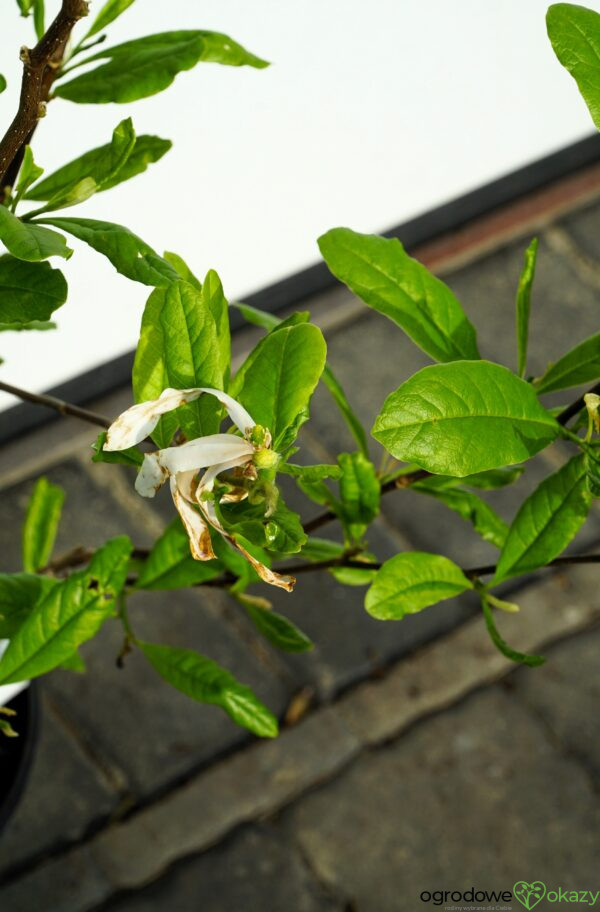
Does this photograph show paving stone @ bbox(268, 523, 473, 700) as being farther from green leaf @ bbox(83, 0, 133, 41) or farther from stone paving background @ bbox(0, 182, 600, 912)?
green leaf @ bbox(83, 0, 133, 41)

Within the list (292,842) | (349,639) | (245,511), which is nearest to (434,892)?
(292,842)

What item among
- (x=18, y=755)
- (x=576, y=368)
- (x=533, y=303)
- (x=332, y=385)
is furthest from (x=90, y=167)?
(x=533, y=303)

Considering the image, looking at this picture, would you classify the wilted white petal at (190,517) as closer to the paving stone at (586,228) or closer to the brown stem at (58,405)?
the brown stem at (58,405)

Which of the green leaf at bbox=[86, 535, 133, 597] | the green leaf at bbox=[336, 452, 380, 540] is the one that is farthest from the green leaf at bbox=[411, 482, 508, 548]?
the green leaf at bbox=[86, 535, 133, 597]

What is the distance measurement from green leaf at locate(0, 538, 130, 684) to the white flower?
0.26 m

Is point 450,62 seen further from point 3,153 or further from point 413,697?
point 3,153

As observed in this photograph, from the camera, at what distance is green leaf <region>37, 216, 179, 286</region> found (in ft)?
2.02

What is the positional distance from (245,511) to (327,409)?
150cm

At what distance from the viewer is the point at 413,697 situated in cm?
180

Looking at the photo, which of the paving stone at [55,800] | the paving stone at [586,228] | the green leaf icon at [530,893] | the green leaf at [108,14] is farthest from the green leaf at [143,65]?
the paving stone at [586,228]

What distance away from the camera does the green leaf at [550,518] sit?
0.78 meters

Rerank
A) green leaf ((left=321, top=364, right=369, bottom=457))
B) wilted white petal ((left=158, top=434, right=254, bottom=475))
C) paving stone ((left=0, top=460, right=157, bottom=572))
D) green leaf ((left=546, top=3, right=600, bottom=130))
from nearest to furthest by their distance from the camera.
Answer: wilted white petal ((left=158, top=434, right=254, bottom=475))
green leaf ((left=546, top=3, right=600, bottom=130))
green leaf ((left=321, top=364, right=369, bottom=457))
paving stone ((left=0, top=460, right=157, bottom=572))

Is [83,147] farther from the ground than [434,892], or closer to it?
farther from the ground

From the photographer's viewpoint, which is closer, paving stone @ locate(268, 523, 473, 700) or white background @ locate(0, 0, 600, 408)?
white background @ locate(0, 0, 600, 408)
